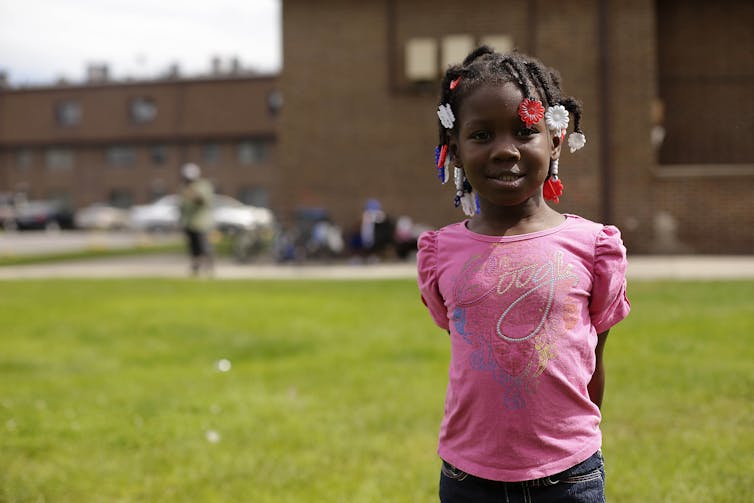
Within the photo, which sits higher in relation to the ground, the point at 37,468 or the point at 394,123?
the point at 394,123

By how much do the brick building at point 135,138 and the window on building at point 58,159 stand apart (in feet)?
0.23

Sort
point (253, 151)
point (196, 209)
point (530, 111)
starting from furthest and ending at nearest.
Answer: point (253, 151) → point (196, 209) → point (530, 111)

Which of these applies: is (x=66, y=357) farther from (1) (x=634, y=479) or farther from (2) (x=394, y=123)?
(2) (x=394, y=123)

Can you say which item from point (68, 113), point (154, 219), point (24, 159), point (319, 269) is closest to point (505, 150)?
point (319, 269)

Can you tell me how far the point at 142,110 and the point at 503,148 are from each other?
56982 millimetres

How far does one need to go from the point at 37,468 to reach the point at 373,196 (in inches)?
628

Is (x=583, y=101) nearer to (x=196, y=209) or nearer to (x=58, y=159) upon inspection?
(x=196, y=209)

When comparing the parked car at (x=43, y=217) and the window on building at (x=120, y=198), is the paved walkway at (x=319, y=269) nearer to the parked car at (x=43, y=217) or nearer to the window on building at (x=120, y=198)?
the parked car at (x=43, y=217)

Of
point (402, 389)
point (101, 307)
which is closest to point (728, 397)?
point (402, 389)

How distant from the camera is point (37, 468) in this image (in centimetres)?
446

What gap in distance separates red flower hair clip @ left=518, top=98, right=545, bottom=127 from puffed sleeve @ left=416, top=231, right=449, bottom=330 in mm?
475

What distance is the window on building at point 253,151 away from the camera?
Answer: 54281mm

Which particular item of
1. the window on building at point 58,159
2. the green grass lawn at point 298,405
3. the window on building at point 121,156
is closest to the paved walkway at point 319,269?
the green grass lawn at point 298,405

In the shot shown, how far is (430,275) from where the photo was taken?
255cm
